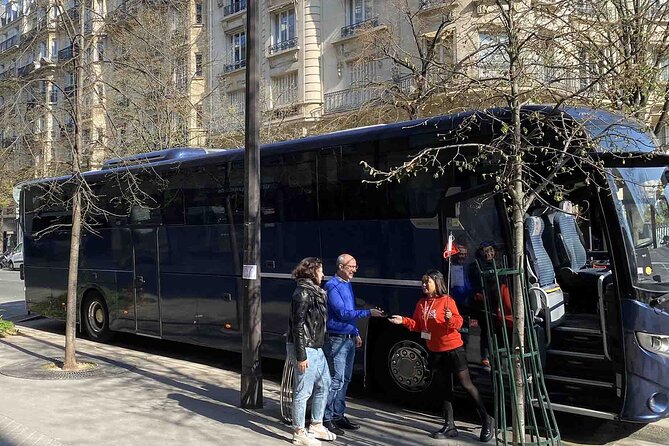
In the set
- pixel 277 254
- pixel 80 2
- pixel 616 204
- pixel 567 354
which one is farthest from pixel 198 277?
pixel 616 204

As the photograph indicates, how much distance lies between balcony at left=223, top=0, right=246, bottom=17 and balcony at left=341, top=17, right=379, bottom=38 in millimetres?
7350

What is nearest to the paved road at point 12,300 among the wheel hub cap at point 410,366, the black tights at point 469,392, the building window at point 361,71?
the wheel hub cap at point 410,366

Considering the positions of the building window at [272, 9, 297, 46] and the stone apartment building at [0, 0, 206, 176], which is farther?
the building window at [272, 9, 297, 46]

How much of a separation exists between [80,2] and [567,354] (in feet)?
27.9

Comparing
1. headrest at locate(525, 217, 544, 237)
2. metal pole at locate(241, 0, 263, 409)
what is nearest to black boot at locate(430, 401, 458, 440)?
metal pole at locate(241, 0, 263, 409)

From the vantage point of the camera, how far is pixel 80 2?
31.3 feet

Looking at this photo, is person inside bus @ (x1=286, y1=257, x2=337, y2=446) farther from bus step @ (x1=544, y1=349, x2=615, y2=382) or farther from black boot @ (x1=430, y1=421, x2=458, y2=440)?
bus step @ (x1=544, y1=349, x2=615, y2=382)

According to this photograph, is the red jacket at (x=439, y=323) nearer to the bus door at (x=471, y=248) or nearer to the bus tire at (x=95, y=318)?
the bus door at (x=471, y=248)

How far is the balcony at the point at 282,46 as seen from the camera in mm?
30281

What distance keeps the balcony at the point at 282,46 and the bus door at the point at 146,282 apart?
20747mm

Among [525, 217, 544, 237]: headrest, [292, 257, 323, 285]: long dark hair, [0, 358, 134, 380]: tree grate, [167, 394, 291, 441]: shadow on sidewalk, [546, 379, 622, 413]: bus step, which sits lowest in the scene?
[167, 394, 291, 441]: shadow on sidewalk

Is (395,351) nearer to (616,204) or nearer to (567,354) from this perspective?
(567,354)

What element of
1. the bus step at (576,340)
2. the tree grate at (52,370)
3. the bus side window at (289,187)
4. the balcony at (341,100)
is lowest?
the tree grate at (52,370)

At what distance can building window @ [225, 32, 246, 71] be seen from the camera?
31.9 meters
